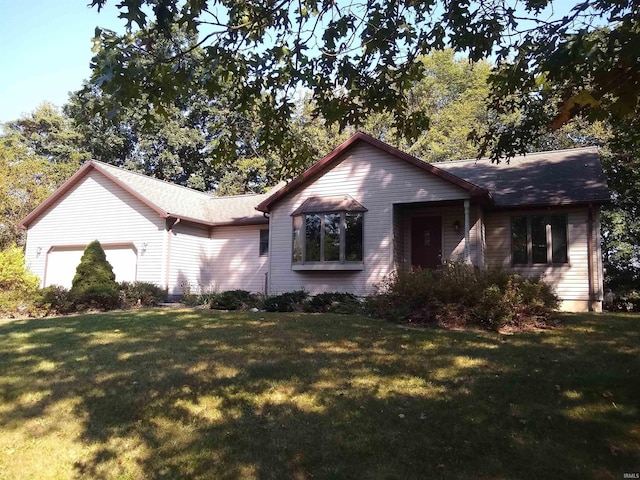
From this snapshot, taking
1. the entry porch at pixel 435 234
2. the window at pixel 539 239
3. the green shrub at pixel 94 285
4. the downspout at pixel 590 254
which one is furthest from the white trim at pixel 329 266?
the downspout at pixel 590 254

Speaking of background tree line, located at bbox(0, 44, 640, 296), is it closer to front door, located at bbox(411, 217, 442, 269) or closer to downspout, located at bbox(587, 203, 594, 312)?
front door, located at bbox(411, 217, 442, 269)

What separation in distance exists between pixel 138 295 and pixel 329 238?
22.9ft

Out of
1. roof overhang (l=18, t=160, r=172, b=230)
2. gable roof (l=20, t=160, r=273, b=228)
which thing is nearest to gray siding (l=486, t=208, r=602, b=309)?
gable roof (l=20, t=160, r=273, b=228)

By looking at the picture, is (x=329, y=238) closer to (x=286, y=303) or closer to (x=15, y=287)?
(x=286, y=303)

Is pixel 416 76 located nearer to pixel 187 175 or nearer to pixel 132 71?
pixel 132 71

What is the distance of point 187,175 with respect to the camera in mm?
36469

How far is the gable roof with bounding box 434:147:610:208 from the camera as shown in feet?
48.2

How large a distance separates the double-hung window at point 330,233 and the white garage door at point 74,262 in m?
7.51

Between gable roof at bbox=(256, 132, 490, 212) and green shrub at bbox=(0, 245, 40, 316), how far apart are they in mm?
7413

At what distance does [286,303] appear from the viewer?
13797mm

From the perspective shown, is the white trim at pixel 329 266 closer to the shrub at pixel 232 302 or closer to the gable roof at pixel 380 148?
the shrub at pixel 232 302

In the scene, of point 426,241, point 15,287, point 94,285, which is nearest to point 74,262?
point 94,285

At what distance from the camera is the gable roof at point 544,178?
14.7 m

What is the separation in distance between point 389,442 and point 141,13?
161 inches
